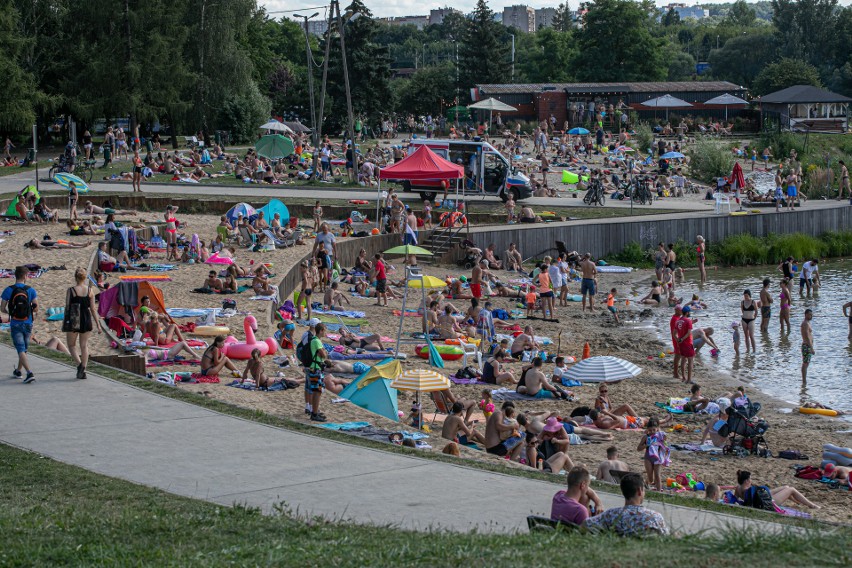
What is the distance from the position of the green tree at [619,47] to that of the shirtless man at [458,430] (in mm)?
68425

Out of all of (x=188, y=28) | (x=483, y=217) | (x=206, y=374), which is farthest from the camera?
(x=188, y=28)

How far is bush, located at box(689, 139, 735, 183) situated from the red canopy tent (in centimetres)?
1839

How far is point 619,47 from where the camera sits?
7912 centimetres

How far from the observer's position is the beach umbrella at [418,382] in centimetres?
1357

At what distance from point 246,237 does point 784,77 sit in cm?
5851

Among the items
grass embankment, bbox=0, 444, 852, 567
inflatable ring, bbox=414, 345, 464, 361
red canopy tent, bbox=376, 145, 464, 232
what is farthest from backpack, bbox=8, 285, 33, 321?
red canopy tent, bbox=376, 145, 464, 232

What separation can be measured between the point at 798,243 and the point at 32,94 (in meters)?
30.8

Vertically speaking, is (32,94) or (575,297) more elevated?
(32,94)

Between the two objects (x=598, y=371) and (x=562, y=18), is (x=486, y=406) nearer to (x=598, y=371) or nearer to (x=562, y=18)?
(x=598, y=371)

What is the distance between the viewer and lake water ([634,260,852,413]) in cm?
1914

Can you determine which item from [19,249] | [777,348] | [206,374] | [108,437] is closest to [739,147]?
[777,348]

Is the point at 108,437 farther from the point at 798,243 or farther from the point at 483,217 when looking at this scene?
the point at 798,243

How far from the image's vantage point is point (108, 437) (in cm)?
1073

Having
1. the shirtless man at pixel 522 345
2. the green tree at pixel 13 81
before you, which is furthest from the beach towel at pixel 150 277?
the green tree at pixel 13 81
